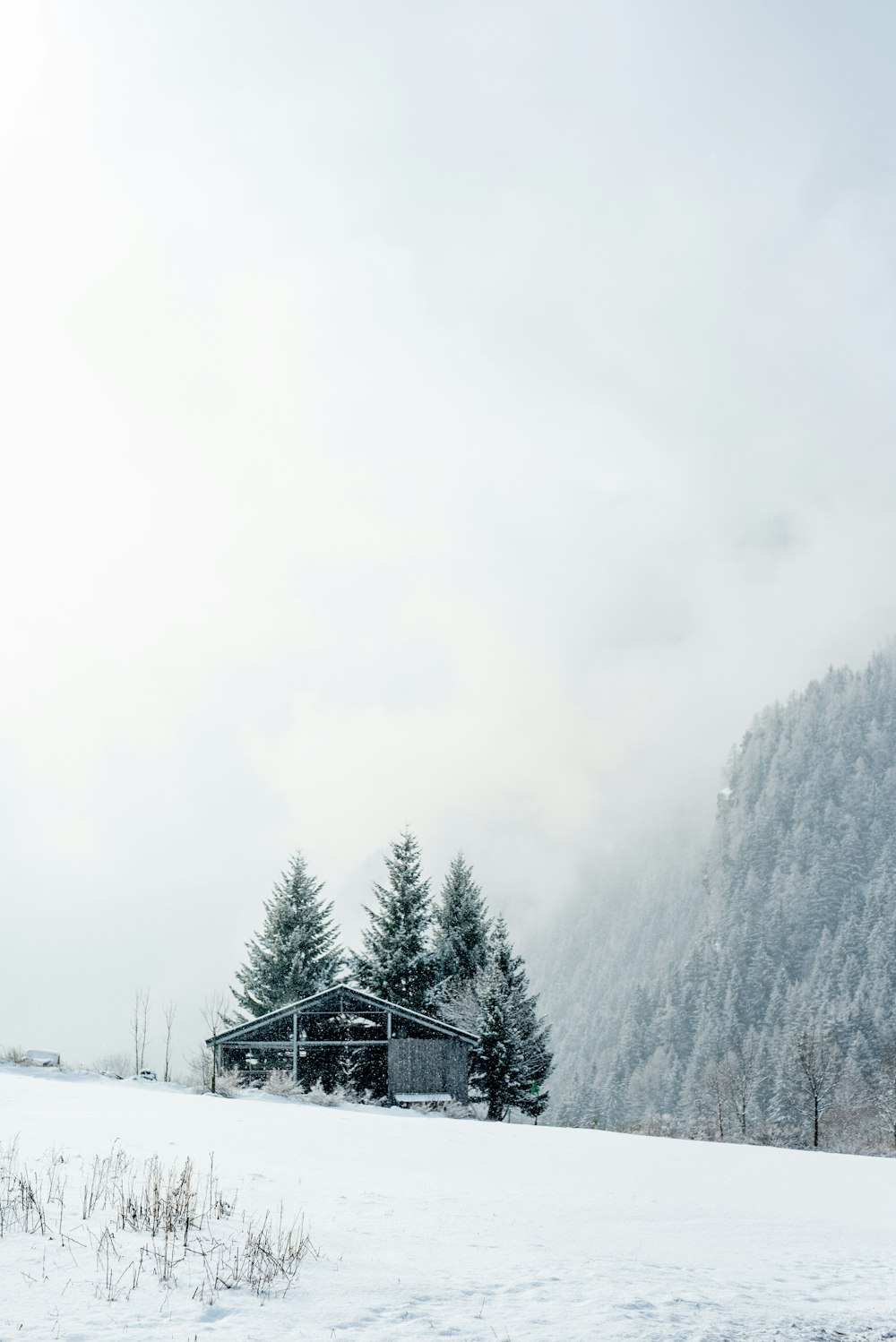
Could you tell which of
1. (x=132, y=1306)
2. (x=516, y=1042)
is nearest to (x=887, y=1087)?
(x=516, y=1042)

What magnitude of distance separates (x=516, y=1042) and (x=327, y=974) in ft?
42.8

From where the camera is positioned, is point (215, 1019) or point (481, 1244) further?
point (215, 1019)

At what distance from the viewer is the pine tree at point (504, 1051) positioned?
152 feet

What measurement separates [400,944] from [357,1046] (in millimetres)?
10290

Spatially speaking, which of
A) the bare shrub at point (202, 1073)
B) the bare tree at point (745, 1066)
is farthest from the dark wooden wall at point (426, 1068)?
the bare tree at point (745, 1066)

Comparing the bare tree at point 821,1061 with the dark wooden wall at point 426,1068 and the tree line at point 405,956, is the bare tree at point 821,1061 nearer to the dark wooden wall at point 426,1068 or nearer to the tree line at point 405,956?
the tree line at point 405,956

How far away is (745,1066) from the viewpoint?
10400cm

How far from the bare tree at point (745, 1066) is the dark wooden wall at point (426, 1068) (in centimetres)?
5972

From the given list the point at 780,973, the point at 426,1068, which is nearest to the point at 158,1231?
the point at 426,1068

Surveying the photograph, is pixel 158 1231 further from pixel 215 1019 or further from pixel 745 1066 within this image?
pixel 745 1066

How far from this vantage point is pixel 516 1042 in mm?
47062

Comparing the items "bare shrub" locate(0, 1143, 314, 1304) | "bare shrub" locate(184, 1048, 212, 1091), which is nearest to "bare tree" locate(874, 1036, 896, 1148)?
"bare shrub" locate(184, 1048, 212, 1091)

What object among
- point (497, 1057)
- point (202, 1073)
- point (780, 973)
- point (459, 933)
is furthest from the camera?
point (780, 973)

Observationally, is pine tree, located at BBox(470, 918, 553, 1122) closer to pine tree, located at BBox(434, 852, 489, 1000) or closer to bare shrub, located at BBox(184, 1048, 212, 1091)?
pine tree, located at BBox(434, 852, 489, 1000)
